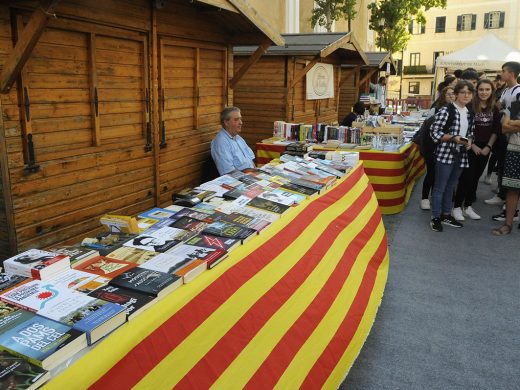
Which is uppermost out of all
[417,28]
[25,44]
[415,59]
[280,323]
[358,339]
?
[417,28]

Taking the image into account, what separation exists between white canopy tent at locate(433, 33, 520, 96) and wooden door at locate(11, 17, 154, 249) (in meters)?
12.2

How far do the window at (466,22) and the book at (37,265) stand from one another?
46.2m

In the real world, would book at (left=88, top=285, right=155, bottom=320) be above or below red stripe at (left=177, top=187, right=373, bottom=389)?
above

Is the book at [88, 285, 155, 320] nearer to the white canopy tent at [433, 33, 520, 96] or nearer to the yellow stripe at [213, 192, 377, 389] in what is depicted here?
the yellow stripe at [213, 192, 377, 389]

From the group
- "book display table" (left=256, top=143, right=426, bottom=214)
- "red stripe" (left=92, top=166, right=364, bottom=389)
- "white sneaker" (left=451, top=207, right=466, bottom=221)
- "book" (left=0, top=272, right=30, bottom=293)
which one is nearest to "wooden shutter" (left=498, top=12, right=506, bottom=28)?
"book display table" (left=256, top=143, right=426, bottom=214)

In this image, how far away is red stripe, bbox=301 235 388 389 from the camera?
2.60 meters

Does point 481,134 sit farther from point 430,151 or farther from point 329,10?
point 329,10

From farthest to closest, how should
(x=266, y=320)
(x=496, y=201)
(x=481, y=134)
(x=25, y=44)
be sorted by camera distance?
1. (x=496, y=201)
2. (x=481, y=134)
3. (x=25, y=44)
4. (x=266, y=320)

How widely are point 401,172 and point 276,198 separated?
3.94 m

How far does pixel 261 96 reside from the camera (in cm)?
A: 966

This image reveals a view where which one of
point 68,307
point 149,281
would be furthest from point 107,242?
point 68,307

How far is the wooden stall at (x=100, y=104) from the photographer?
3.65m

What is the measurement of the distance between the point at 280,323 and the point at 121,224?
104 cm

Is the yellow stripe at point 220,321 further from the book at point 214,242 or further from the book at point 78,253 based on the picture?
the book at point 78,253
